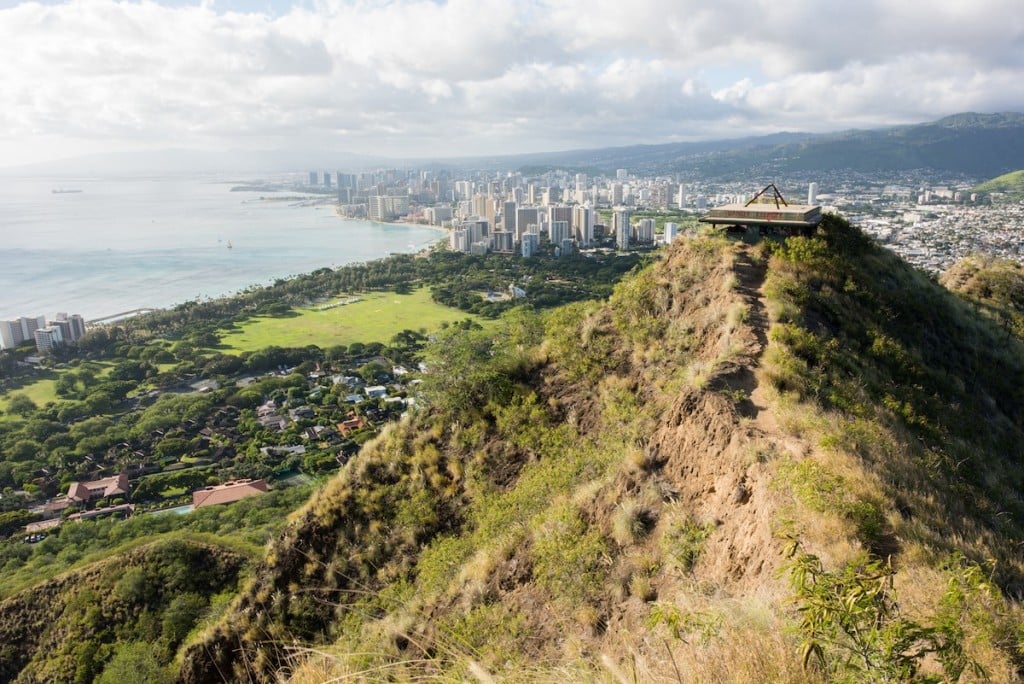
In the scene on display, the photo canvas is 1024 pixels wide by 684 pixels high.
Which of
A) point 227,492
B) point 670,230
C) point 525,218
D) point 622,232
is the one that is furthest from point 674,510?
point 525,218

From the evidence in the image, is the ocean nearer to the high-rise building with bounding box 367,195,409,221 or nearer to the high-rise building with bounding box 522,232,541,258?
the high-rise building with bounding box 367,195,409,221

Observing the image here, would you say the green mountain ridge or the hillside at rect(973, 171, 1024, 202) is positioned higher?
the green mountain ridge

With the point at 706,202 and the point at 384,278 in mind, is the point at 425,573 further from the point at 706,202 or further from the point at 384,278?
the point at 706,202

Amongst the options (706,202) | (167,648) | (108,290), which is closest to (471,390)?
(167,648)

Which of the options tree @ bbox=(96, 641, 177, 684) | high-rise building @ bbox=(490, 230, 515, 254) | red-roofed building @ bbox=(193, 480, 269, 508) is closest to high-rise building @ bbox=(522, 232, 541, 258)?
high-rise building @ bbox=(490, 230, 515, 254)

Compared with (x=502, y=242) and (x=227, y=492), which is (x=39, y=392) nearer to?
(x=227, y=492)
